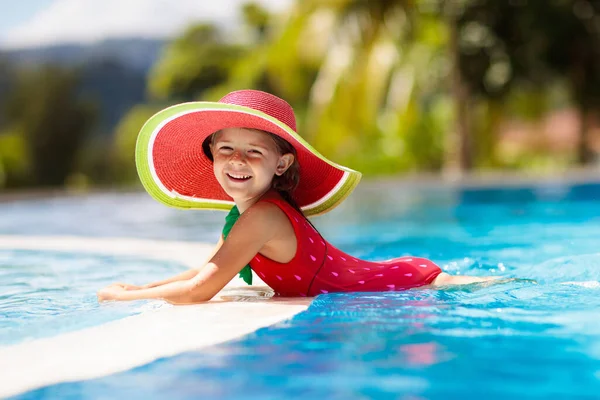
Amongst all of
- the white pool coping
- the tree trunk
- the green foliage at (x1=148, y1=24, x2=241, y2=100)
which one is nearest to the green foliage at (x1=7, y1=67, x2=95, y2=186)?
the tree trunk

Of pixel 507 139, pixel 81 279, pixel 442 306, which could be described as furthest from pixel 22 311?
pixel 507 139

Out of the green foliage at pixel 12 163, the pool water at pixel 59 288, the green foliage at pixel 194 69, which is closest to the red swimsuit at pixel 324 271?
the pool water at pixel 59 288

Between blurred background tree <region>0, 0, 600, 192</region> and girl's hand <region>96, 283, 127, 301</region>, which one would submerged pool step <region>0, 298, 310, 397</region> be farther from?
blurred background tree <region>0, 0, 600, 192</region>

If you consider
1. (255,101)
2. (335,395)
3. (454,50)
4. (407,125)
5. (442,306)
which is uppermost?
(454,50)

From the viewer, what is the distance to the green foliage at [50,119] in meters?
19.2

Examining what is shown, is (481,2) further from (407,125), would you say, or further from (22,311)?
(22,311)

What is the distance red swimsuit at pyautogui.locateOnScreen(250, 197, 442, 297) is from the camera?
10.4 ft

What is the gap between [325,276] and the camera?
128 inches

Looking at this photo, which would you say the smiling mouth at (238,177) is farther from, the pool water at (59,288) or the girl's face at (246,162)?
the pool water at (59,288)

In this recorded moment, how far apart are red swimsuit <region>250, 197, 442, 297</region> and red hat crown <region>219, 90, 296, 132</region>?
35 cm

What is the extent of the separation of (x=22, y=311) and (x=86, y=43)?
45808 millimetres

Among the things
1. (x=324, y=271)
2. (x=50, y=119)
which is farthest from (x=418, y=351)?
(x=50, y=119)

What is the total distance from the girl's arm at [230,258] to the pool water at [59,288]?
115mm

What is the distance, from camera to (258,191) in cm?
311
